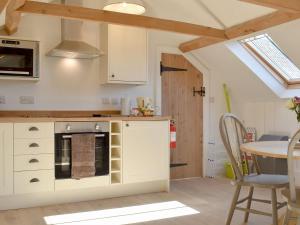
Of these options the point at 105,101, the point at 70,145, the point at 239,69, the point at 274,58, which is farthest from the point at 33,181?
the point at 274,58

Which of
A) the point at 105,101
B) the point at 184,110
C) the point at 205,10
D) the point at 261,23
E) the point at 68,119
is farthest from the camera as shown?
the point at 184,110

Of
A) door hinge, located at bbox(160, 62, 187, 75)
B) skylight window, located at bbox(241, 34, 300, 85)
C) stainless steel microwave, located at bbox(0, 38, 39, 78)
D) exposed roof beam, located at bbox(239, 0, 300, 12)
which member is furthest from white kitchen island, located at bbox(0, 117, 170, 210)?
exposed roof beam, located at bbox(239, 0, 300, 12)

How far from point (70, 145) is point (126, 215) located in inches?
37.2

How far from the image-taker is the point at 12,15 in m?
3.23

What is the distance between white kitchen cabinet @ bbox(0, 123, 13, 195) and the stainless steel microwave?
2.08ft

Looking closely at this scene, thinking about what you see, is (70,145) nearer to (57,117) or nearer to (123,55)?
(57,117)

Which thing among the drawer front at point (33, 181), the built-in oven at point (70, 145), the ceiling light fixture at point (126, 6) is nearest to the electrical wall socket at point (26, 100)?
the built-in oven at point (70, 145)

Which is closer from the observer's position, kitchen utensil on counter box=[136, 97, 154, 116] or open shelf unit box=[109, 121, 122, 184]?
open shelf unit box=[109, 121, 122, 184]

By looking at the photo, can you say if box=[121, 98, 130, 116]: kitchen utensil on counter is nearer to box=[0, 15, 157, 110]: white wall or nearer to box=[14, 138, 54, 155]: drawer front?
box=[0, 15, 157, 110]: white wall

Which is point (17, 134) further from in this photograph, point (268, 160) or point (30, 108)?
point (268, 160)

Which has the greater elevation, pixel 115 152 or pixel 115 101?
pixel 115 101

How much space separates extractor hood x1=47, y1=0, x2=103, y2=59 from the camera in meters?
3.80

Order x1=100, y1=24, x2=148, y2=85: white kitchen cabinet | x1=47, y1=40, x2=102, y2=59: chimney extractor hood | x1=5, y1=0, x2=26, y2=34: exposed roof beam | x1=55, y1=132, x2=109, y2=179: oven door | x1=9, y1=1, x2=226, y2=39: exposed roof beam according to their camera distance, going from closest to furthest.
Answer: x1=5, y1=0, x2=26, y2=34: exposed roof beam < x1=9, y1=1, x2=226, y2=39: exposed roof beam < x1=55, y1=132, x2=109, y2=179: oven door < x1=47, y1=40, x2=102, y2=59: chimney extractor hood < x1=100, y1=24, x2=148, y2=85: white kitchen cabinet

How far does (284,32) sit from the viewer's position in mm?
3756
